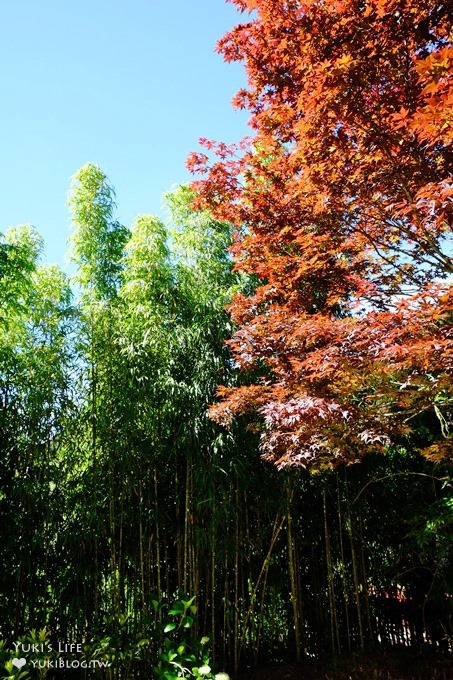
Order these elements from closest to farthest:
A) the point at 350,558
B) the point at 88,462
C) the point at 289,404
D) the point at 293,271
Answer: the point at 289,404 → the point at 293,271 → the point at 88,462 → the point at 350,558

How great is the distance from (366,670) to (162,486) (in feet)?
8.41

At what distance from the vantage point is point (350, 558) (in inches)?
190

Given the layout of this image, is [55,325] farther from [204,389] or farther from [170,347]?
[204,389]

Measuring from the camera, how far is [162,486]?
13.7 feet

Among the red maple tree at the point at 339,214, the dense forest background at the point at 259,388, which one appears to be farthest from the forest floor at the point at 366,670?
the red maple tree at the point at 339,214

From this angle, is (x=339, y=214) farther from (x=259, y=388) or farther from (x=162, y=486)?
(x=162, y=486)

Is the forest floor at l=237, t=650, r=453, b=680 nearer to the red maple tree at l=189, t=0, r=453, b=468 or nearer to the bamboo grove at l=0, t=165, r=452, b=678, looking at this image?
the bamboo grove at l=0, t=165, r=452, b=678

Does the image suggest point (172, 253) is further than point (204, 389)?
Yes

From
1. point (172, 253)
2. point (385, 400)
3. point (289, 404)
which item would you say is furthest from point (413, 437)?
point (172, 253)

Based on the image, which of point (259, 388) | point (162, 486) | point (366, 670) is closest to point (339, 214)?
point (259, 388)

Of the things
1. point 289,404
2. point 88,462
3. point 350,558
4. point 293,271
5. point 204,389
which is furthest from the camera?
point 350,558

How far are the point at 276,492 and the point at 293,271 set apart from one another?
2.20 m

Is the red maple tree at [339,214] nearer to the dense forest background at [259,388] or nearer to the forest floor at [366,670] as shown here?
the dense forest background at [259,388]

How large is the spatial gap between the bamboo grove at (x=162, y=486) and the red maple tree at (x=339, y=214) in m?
0.79
